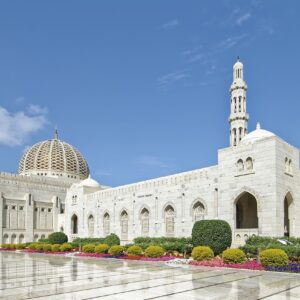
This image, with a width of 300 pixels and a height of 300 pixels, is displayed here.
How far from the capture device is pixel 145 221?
3666 centimetres

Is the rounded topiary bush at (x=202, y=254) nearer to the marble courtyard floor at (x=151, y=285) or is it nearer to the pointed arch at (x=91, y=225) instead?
the marble courtyard floor at (x=151, y=285)

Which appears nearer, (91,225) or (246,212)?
(246,212)

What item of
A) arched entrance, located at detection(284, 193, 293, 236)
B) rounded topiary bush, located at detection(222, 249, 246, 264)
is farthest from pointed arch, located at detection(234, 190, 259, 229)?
rounded topiary bush, located at detection(222, 249, 246, 264)

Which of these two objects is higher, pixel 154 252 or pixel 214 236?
pixel 214 236

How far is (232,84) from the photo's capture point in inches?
1560

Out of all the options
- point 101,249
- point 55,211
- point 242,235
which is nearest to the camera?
point 101,249

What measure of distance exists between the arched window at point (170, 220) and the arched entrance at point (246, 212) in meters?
5.54

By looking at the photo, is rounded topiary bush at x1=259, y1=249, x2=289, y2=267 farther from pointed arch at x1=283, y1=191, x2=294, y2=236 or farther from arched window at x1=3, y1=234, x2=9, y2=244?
arched window at x1=3, y1=234, x2=9, y2=244

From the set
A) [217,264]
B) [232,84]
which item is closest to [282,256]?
[217,264]

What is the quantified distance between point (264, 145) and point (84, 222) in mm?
25518

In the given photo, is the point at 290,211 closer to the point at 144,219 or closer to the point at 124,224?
the point at 144,219

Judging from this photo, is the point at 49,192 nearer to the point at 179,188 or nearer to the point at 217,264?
the point at 179,188

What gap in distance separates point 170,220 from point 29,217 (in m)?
21.4

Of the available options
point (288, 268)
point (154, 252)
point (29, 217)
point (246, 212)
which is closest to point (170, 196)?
point (246, 212)
